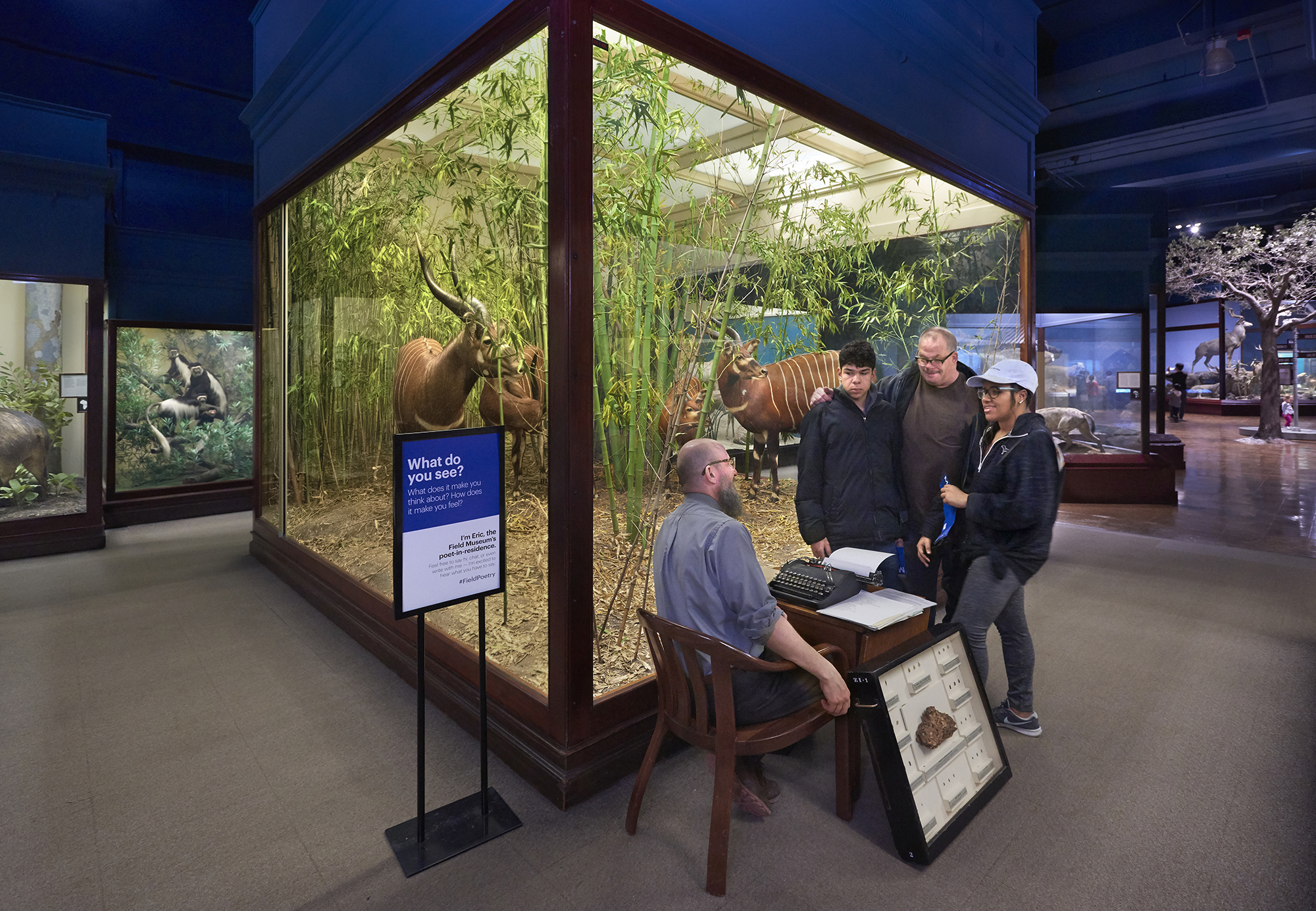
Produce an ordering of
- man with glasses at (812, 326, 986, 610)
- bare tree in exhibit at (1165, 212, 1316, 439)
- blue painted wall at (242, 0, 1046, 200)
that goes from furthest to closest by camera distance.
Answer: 1. bare tree in exhibit at (1165, 212, 1316, 439)
2. man with glasses at (812, 326, 986, 610)
3. blue painted wall at (242, 0, 1046, 200)

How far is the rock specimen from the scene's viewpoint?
74.6 inches

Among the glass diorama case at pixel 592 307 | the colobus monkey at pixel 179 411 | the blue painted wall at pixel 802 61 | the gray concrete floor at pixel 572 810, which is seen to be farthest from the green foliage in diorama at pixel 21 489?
the glass diorama case at pixel 592 307

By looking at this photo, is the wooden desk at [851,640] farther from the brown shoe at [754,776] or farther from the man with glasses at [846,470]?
the man with glasses at [846,470]

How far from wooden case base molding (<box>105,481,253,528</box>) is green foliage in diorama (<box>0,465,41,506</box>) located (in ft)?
3.80

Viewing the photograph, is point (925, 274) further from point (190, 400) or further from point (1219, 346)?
point (1219, 346)

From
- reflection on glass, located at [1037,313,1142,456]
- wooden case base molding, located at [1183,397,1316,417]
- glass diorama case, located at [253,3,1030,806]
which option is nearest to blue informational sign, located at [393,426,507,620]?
glass diorama case, located at [253,3,1030,806]

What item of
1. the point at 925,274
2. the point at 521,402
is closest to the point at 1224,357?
the point at 925,274

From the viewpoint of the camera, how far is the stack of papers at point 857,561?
2.19 m

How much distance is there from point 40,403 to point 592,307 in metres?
5.50

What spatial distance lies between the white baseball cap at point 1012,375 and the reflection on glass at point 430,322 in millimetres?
1554

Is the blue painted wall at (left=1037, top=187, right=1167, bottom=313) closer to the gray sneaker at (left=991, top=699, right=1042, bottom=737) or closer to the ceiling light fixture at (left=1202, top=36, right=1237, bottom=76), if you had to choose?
the ceiling light fixture at (left=1202, top=36, right=1237, bottom=76)

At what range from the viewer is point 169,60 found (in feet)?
20.4

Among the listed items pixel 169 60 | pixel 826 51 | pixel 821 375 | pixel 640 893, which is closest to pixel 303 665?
pixel 640 893

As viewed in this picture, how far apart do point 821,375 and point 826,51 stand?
135 cm
